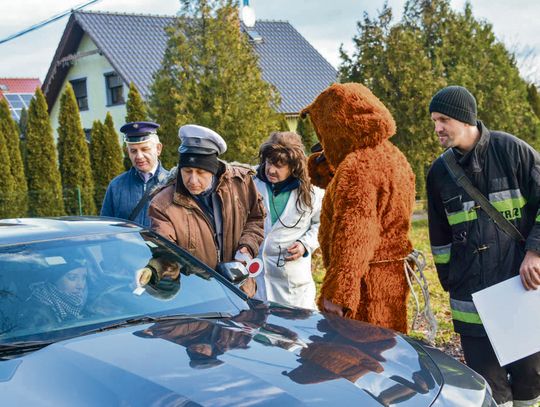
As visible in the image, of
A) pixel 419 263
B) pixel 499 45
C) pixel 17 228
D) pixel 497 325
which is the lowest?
pixel 497 325

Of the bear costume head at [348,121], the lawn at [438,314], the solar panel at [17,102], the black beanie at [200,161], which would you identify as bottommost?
the lawn at [438,314]

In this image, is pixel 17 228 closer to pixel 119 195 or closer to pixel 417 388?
pixel 119 195

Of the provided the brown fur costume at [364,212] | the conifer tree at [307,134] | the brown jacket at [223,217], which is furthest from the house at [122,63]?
the brown fur costume at [364,212]

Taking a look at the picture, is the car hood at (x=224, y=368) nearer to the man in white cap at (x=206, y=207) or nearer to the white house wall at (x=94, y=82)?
the man in white cap at (x=206, y=207)

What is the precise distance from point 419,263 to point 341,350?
1.19 meters

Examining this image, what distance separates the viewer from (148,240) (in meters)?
3.67

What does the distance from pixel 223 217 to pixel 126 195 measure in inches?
49.0

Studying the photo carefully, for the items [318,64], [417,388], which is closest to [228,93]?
[417,388]

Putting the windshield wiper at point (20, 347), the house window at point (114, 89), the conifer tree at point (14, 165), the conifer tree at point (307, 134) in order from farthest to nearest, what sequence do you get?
the house window at point (114, 89)
the conifer tree at point (307, 134)
the conifer tree at point (14, 165)
the windshield wiper at point (20, 347)

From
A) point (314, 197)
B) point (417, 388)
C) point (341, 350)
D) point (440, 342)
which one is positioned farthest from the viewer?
point (440, 342)

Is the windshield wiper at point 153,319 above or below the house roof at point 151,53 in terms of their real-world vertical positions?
below

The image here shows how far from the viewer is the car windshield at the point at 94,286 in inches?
115

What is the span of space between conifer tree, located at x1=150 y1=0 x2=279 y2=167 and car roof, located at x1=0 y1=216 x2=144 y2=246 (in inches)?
363

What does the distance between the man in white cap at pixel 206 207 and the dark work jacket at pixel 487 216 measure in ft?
4.20
